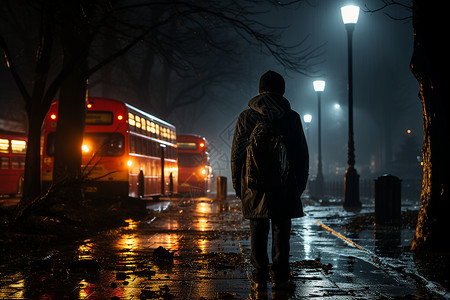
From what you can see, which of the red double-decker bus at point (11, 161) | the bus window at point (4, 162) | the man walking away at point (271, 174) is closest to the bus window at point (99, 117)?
the red double-decker bus at point (11, 161)

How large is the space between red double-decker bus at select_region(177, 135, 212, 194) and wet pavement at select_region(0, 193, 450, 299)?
26.7 meters

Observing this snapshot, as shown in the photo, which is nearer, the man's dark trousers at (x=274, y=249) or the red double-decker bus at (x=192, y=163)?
the man's dark trousers at (x=274, y=249)

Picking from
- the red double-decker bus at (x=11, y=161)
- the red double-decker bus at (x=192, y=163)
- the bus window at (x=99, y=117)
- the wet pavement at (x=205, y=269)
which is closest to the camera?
the wet pavement at (x=205, y=269)

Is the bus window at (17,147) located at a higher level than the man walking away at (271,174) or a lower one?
higher

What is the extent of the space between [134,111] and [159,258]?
1640 cm

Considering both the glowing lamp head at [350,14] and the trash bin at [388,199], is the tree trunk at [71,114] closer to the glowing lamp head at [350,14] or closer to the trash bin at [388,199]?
the trash bin at [388,199]

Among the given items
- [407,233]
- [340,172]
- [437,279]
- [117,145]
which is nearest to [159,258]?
[437,279]

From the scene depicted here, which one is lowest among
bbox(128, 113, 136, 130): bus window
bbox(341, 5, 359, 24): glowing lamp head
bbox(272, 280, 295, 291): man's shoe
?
bbox(272, 280, 295, 291): man's shoe

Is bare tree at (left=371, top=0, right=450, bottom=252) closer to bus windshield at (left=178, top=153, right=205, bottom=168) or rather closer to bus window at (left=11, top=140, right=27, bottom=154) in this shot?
bus window at (left=11, top=140, right=27, bottom=154)

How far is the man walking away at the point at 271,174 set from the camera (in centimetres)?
604

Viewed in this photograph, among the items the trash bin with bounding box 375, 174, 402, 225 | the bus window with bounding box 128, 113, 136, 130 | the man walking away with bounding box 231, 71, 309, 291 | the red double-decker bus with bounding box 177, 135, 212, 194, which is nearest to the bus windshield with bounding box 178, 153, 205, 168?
the red double-decker bus with bounding box 177, 135, 212, 194

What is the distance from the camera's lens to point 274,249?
6.29 metres

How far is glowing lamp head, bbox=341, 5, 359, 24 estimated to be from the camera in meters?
21.6

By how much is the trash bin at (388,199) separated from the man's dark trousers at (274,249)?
8.74 m
